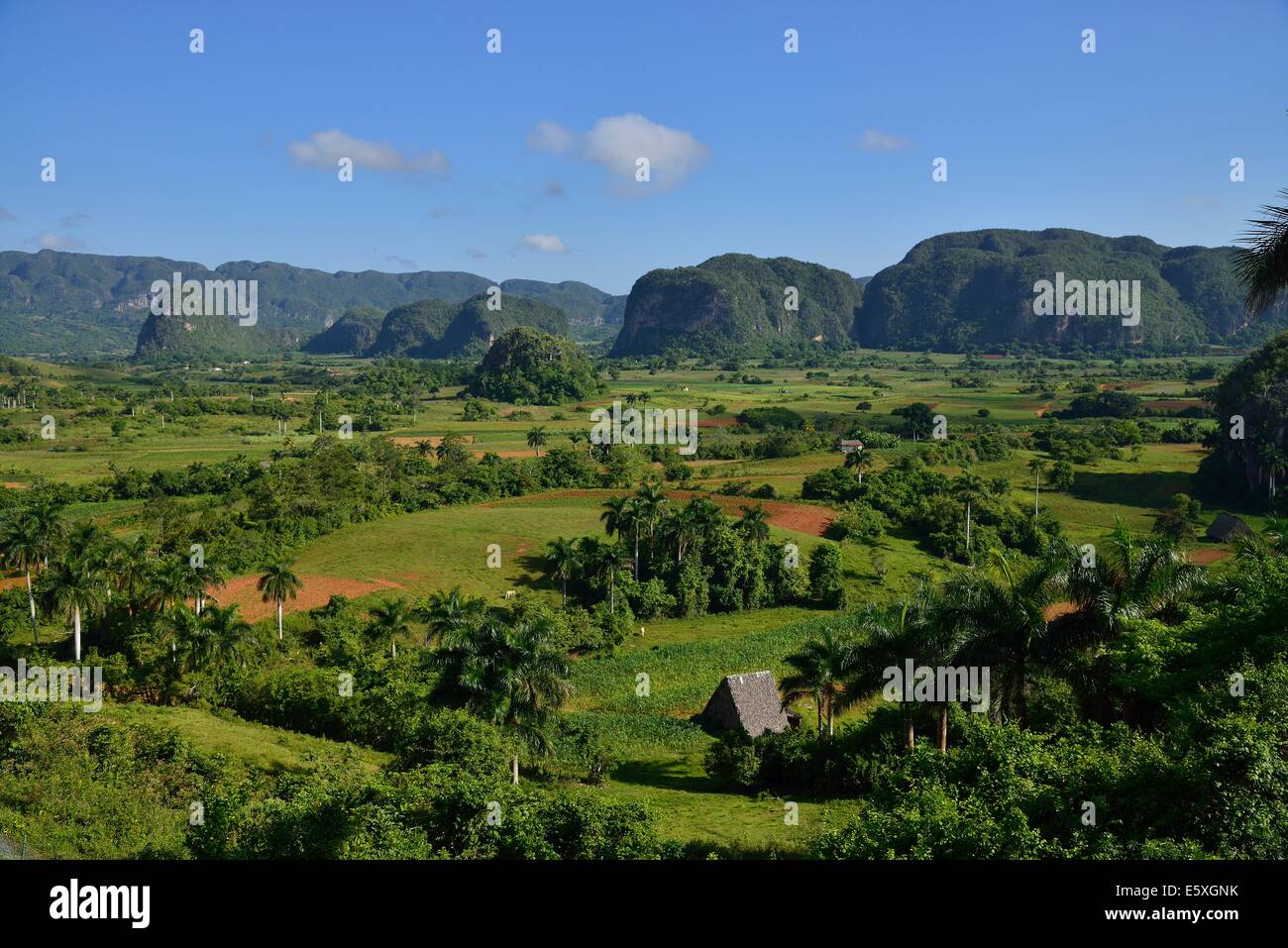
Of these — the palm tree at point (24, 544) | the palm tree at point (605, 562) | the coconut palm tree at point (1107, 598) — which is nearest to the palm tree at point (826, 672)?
the coconut palm tree at point (1107, 598)

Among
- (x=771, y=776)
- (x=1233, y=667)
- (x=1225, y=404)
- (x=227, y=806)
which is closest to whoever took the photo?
(x=227, y=806)

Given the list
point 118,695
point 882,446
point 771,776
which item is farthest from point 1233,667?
point 882,446

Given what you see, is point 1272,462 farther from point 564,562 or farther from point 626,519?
point 564,562

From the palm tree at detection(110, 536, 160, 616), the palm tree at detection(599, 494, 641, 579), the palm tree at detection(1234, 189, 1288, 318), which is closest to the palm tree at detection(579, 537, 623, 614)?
the palm tree at detection(599, 494, 641, 579)

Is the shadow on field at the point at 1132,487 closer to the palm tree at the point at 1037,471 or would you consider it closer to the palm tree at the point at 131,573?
the palm tree at the point at 1037,471

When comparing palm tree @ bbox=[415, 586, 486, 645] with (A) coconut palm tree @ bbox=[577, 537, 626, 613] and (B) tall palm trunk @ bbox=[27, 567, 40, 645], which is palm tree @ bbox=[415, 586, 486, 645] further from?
(B) tall palm trunk @ bbox=[27, 567, 40, 645]

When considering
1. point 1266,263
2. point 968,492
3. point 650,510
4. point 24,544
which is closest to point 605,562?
point 650,510

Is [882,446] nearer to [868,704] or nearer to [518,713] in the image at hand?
[868,704]
